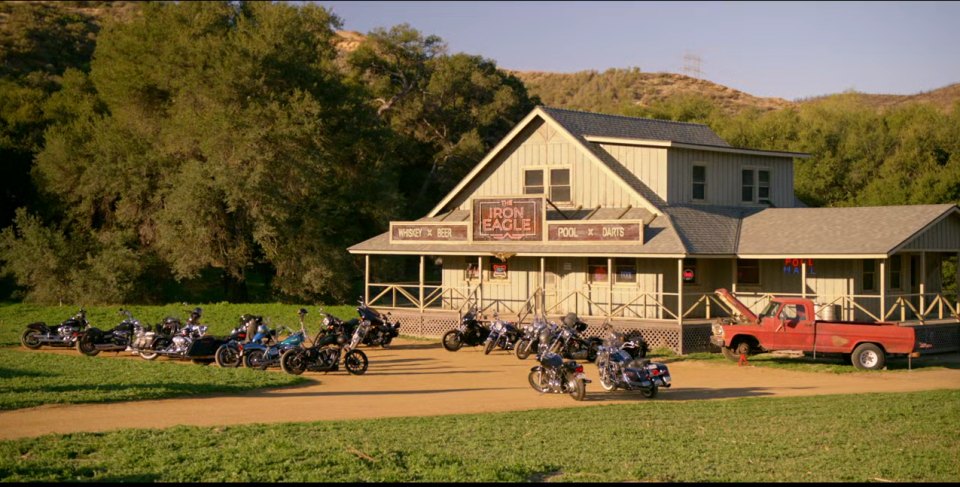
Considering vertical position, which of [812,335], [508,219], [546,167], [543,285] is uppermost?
[546,167]

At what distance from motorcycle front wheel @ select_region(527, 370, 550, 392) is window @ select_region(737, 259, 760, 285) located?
1431 cm

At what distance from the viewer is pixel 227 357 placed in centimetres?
2641

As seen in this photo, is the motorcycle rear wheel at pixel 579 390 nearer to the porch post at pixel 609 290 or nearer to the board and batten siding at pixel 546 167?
the porch post at pixel 609 290

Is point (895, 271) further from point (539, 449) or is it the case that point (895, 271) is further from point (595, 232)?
point (539, 449)

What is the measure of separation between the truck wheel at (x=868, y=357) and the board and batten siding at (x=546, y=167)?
9477 millimetres

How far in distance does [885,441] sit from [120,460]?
11.1 meters

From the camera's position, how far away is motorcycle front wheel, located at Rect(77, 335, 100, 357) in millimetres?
28953

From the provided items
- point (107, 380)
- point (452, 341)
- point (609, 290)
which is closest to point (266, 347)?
point (107, 380)

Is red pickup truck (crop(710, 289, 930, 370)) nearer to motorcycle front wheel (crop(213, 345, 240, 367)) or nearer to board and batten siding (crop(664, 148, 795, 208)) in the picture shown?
board and batten siding (crop(664, 148, 795, 208))

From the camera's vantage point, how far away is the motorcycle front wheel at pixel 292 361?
24.8m

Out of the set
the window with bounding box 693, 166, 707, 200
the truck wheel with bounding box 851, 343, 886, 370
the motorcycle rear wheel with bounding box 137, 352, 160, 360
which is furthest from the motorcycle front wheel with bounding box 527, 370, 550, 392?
the window with bounding box 693, 166, 707, 200

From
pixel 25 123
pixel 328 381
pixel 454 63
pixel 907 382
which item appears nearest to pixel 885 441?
pixel 907 382

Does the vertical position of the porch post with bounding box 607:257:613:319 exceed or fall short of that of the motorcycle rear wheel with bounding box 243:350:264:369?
it exceeds it

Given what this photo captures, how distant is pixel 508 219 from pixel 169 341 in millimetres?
12157
